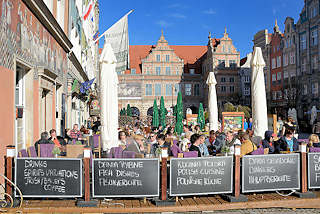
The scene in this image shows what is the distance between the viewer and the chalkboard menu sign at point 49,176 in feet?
18.0

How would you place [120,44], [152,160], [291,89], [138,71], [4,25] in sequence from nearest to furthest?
[152,160] < [4,25] < [120,44] < [291,89] < [138,71]

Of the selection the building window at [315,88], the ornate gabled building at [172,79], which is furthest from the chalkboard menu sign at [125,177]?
the ornate gabled building at [172,79]

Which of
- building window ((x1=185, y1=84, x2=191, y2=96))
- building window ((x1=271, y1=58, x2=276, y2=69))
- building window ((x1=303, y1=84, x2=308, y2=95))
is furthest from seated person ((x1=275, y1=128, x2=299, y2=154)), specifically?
building window ((x1=185, y1=84, x2=191, y2=96))

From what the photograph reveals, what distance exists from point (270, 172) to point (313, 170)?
928 millimetres

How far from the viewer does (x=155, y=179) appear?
5594 millimetres

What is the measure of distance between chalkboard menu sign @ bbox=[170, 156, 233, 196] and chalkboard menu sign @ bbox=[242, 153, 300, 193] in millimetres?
341

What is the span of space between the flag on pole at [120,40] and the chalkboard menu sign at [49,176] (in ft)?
Result: 29.0

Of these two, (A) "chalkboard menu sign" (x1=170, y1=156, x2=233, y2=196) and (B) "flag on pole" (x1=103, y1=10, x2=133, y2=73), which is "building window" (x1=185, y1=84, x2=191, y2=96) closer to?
(B) "flag on pole" (x1=103, y1=10, x2=133, y2=73)

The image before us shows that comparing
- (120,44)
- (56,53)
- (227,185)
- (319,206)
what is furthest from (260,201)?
(120,44)

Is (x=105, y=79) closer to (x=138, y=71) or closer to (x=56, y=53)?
(x=56, y=53)

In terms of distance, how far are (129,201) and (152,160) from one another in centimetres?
95

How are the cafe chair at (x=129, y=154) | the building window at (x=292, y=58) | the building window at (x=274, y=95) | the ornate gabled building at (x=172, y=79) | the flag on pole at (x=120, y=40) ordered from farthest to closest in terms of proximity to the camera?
the ornate gabled building at (x=172, y=79), the building window at (x=274, y=95), the building window at (x=292, y=58), the flag on pole at (x=120, y=40), the cafe chair at (x=129, y=154)

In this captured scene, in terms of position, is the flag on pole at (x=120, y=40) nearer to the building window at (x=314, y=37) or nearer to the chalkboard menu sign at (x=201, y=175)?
the chalkboard menu sign at (x=201, y=175)

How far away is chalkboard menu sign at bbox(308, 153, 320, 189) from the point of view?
6.09 m
